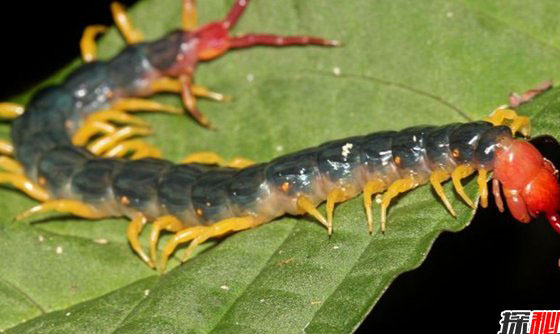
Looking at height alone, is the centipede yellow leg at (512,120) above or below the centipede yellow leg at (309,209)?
above

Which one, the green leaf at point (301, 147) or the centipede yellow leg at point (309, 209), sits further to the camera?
the centipede yellow leg at point (309, 209)

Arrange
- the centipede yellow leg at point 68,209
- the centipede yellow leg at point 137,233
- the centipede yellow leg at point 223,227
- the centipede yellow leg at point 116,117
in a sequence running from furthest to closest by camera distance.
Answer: the centipede yellow leg at point 116,117, the centipede yellow leg at point 68,209, the centipede yellow leg at point 137,233, the centipede yellow leg at point 223,227

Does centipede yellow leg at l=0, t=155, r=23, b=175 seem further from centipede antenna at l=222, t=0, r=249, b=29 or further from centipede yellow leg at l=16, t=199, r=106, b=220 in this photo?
centipede antenna at l=222, t=0, r=249, b=29

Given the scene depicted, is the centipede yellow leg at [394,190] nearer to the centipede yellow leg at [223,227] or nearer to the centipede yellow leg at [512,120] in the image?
the centipede yellow leg at [512,120]

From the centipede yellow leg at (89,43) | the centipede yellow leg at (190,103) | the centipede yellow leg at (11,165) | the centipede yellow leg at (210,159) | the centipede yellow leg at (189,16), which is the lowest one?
the centipede yellow leg at (11,165)

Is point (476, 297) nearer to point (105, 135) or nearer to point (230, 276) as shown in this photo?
point (230, 276)

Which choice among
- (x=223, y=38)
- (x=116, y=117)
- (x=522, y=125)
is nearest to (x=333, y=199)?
(x=522, y=125)

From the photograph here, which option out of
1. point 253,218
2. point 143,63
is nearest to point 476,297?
point 253,218

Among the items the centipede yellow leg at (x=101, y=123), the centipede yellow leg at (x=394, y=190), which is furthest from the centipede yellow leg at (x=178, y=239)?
the centipede yellow leg at (x=101, y=123)

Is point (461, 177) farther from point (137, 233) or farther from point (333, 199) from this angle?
→ point (137, 233)
